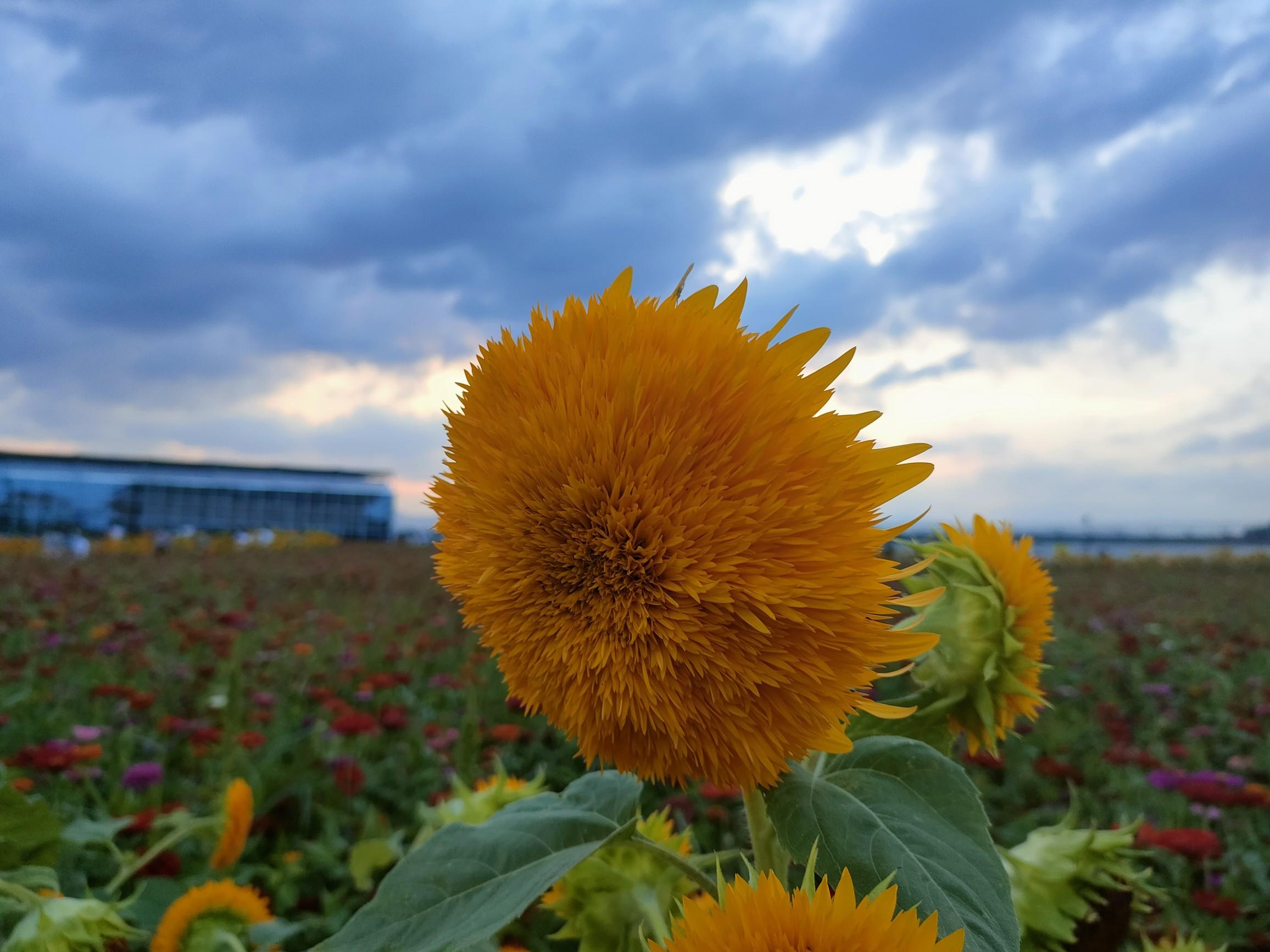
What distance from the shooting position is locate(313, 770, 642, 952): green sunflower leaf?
27.7 inches

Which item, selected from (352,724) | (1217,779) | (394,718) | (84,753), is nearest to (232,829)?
(84,753)

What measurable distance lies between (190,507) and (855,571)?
33.6 metres

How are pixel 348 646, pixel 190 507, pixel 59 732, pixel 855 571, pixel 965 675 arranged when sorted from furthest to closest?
pixel 190 507
pixel 348 646
pixel 59 732
pixel 965 675
pixel 855 571

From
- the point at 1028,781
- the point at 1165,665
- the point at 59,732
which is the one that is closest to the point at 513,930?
the point at 59,732

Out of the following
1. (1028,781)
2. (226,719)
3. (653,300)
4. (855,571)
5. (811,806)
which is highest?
(653,300)

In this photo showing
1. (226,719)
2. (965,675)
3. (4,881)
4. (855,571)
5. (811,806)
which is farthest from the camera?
(226,719)

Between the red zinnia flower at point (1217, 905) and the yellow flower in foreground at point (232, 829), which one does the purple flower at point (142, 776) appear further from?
the red zinnia flower at point (1217, 905)

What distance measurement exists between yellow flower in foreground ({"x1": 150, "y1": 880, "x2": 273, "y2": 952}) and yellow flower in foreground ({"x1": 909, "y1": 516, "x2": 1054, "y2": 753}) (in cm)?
120

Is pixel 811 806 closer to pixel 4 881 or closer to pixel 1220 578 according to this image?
pixel 4 881

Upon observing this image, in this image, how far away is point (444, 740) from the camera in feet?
9.18

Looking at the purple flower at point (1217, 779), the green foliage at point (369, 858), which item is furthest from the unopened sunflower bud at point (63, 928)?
the purple flower at point (1217, 779)

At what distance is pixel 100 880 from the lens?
2023 millimetres

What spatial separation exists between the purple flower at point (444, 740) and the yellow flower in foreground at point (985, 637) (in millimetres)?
2052

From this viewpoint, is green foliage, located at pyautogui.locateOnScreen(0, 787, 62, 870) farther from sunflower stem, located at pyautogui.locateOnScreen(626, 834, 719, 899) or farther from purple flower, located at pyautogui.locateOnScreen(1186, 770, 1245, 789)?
purple flower, located at pyautogui.locateOnScreen(1186, 770, 1245, 789)
